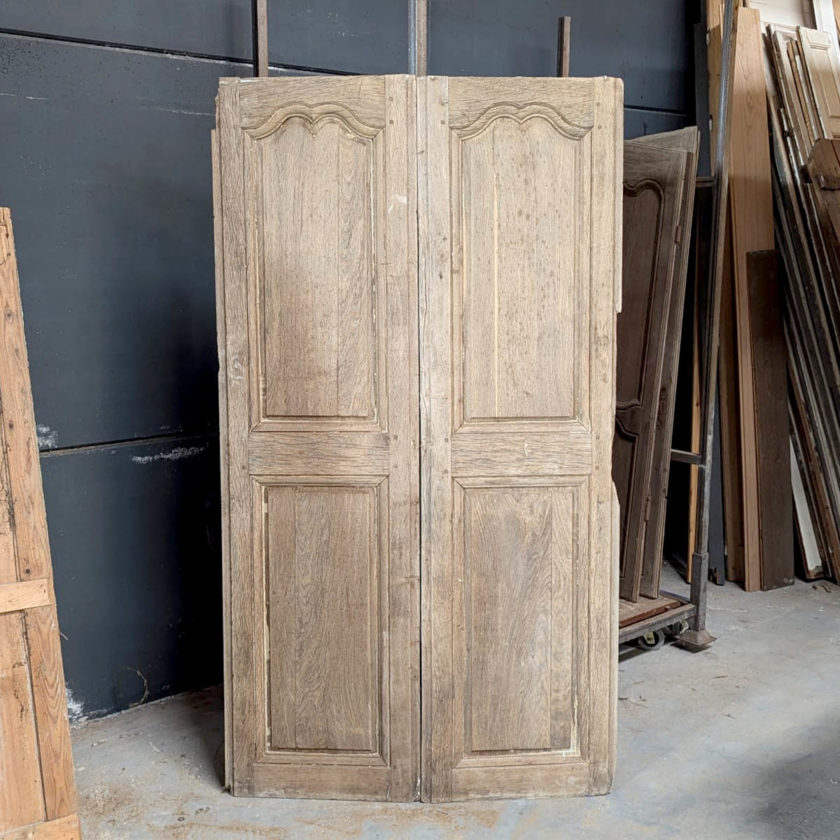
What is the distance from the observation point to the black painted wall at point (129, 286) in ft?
10.2

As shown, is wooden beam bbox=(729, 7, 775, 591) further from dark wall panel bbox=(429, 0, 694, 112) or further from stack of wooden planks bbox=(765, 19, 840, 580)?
dark wall panel bbox=(429, 0, 694, 112)

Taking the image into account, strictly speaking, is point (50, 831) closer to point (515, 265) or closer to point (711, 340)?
point (515, 265)

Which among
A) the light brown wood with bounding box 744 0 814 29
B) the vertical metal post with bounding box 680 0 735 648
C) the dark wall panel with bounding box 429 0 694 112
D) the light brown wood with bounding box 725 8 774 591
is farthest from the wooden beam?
the vertical metal post with bounding box 680 0 735 648

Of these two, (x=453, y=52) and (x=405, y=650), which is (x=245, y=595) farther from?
(x=453, y=52)

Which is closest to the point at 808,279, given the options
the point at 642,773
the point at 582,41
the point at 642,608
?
the point at 582,41

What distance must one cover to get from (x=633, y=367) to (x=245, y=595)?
78.6 inches

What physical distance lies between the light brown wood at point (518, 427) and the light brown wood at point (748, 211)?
7.12 ft

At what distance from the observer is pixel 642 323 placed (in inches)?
157

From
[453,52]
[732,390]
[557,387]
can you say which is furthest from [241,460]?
[732,390]

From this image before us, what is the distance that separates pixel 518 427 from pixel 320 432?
563mm

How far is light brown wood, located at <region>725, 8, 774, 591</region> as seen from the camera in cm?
456

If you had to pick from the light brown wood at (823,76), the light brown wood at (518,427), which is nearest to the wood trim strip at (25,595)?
the light brown wood at (518,427)

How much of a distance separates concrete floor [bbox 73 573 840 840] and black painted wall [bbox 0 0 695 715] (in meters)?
0.34

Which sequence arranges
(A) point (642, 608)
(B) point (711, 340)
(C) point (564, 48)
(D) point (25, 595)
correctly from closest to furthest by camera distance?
1. (D) point (25, 595)
2. (C) point (564, 48)
3. (A) point (642, 608)
4. (B) point (711, 340)
